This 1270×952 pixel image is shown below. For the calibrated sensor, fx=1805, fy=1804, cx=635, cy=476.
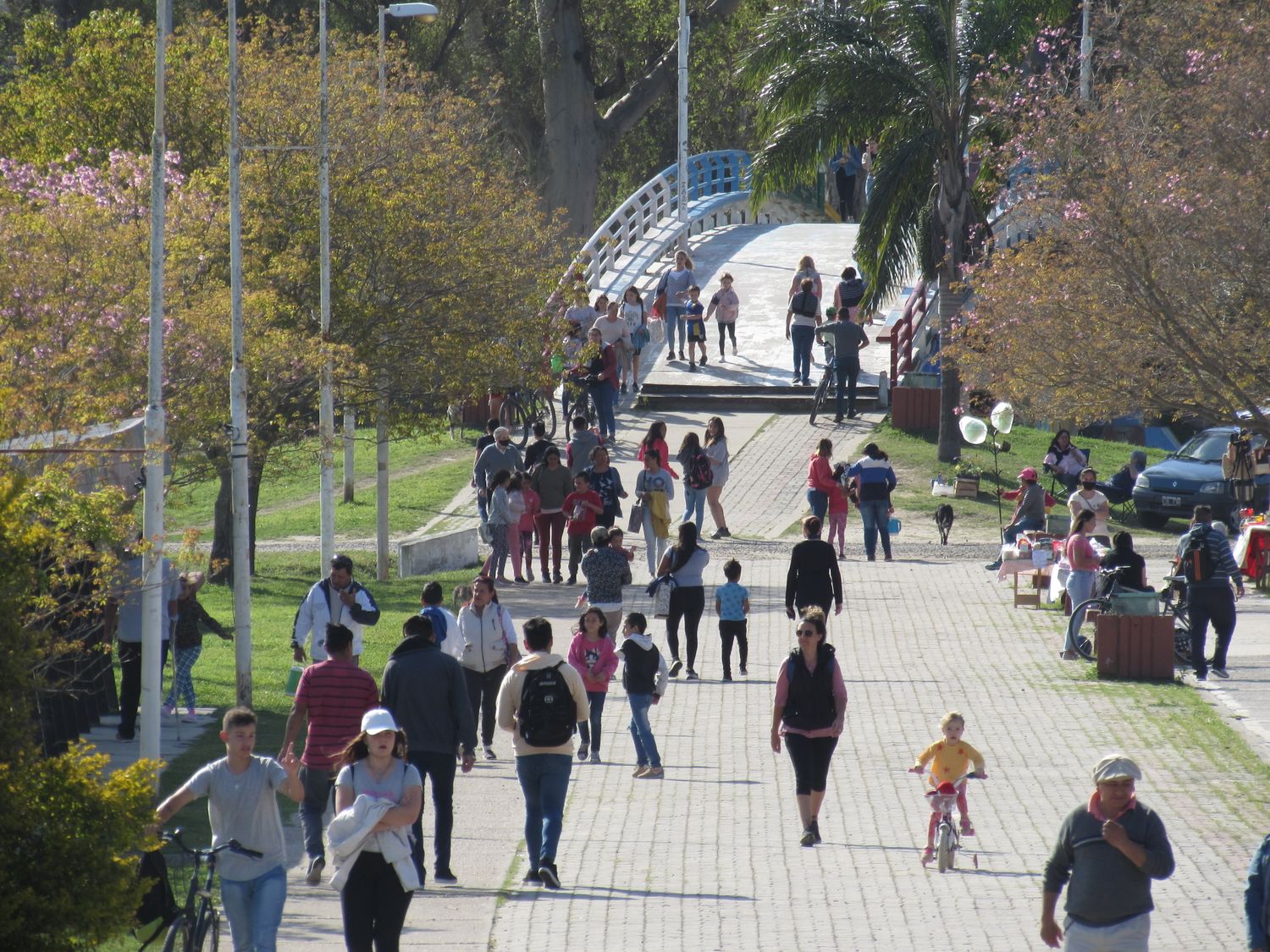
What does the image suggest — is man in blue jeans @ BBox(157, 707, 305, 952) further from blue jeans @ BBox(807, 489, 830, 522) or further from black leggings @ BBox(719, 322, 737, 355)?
black leggings @ BBox(719, 322, 737, 355)

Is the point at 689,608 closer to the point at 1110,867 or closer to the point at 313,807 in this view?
the point at 313,807

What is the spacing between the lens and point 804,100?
28.8m

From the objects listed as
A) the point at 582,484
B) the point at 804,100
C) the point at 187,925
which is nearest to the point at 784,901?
the point at 187,925

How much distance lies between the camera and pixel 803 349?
1270 inches

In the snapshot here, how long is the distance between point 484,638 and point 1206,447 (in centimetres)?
1776

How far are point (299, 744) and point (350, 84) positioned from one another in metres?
13.1

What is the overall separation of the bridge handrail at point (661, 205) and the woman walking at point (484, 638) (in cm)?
2129

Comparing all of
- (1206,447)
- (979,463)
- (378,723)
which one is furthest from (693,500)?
(378,723)

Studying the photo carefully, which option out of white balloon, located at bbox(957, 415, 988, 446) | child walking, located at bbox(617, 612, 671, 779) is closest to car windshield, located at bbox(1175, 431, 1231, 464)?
white balloon, located at bbox(957, 415, 988, 446)

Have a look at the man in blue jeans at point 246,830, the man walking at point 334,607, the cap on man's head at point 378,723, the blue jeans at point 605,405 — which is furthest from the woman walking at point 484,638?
the blue jeans at point 605,405

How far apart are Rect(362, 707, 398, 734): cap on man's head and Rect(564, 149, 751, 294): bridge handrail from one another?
2544 cm

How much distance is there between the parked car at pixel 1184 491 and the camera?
2570 centimetres

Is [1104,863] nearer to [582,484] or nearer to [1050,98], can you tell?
[582,484]

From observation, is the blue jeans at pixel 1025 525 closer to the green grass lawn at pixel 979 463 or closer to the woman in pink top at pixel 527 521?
the green grass lawn at pixel 979 463
